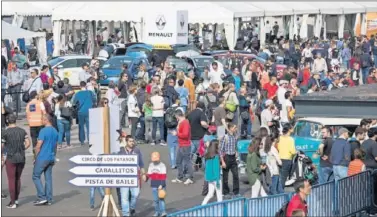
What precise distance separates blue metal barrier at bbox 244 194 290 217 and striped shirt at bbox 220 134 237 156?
4146mm

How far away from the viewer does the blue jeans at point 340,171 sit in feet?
63.8

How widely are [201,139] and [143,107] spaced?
168 inches

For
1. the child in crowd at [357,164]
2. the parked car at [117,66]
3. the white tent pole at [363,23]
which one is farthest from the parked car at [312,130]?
the white tent pole at [363,23]

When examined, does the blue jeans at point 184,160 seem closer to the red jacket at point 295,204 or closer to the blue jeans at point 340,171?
the blue jeans at point 340,171

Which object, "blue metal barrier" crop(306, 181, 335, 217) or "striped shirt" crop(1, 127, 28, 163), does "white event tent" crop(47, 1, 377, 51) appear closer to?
"striped shirt" crop(1, 127, 28, 163)

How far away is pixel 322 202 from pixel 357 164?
182 centimetres

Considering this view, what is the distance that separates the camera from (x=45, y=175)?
1889cm

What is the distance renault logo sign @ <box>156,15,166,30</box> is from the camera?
1698 inches

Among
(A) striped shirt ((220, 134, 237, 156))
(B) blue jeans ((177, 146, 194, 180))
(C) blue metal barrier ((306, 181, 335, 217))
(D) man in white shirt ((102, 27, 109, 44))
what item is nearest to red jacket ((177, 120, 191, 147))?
(B) blue jeans ((177, 146, 194, 180))

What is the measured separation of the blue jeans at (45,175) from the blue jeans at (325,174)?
4775 mm

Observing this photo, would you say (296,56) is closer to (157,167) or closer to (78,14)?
(78,14)

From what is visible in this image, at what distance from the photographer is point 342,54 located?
46094mm

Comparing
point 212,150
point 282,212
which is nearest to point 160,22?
point 212,150

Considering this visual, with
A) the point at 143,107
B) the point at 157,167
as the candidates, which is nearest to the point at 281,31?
the point at 143,107
